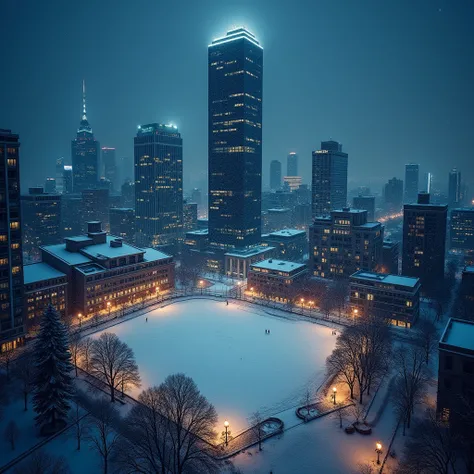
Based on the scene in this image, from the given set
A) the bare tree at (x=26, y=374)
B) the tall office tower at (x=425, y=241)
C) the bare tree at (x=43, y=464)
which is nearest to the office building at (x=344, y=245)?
the tall office tower at (x=425, y=241)


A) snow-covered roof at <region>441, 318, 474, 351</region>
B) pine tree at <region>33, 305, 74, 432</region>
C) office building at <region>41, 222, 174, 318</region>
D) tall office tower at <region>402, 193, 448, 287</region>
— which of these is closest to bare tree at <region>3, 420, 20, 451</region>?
pine tree at <region>33, 305, 74, 432</region>

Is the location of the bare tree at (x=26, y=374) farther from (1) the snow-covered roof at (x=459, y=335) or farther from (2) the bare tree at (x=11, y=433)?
(1) the snow-covered roof at (x=459, y=335)

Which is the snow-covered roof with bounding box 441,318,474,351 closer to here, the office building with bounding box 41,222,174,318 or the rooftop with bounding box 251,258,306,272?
the rooftop with bounding box 251,258,306,272

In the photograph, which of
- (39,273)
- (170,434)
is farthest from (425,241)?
(39,273)

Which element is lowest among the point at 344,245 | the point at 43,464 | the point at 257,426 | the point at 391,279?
the point at 257,426

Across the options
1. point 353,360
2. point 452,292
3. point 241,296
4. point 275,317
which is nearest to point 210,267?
point 241,296

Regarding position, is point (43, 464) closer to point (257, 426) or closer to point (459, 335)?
point (257, 426)

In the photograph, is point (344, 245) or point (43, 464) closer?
point (43, 464)
